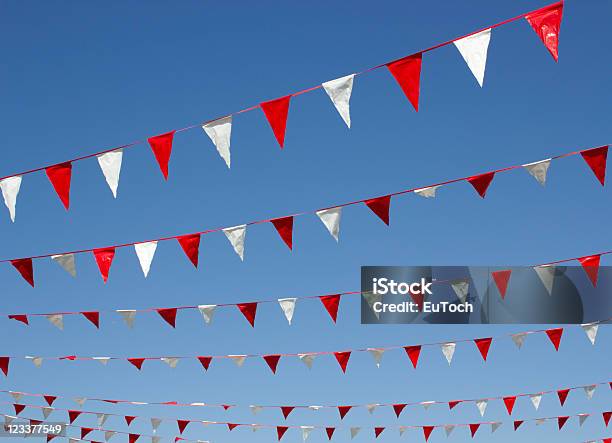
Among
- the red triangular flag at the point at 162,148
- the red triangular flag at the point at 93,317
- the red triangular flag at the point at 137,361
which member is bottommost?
the red triangular flag at the point at 162,148

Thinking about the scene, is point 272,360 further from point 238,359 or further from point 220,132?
point 220,132

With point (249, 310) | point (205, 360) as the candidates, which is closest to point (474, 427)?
point (205, 360)

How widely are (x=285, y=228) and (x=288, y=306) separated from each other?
2.59m


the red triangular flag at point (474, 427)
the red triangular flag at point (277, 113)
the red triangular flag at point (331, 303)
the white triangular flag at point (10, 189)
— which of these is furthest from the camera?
the red triangular flag at point (474, 427)

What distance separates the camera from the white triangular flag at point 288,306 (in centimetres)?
1319

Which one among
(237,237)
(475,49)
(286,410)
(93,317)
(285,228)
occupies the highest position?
(286,410)

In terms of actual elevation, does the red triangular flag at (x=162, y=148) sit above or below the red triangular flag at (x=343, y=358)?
below

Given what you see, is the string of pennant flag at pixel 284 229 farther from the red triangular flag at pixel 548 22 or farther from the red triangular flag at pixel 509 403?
the red triangular flag at pixel 509 403

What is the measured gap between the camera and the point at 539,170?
9.54 m

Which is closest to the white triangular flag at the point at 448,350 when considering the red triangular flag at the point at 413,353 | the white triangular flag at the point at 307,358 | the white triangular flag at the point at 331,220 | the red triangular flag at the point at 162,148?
the red triangular flag at the point at 413,353

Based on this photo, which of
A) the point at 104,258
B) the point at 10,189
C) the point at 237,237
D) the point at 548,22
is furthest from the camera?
the point at 104,258

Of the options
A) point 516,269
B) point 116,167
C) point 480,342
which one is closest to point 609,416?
point 480,342

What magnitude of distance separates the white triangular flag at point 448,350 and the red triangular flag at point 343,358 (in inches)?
60.6

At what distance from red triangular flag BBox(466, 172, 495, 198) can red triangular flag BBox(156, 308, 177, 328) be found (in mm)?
5186
